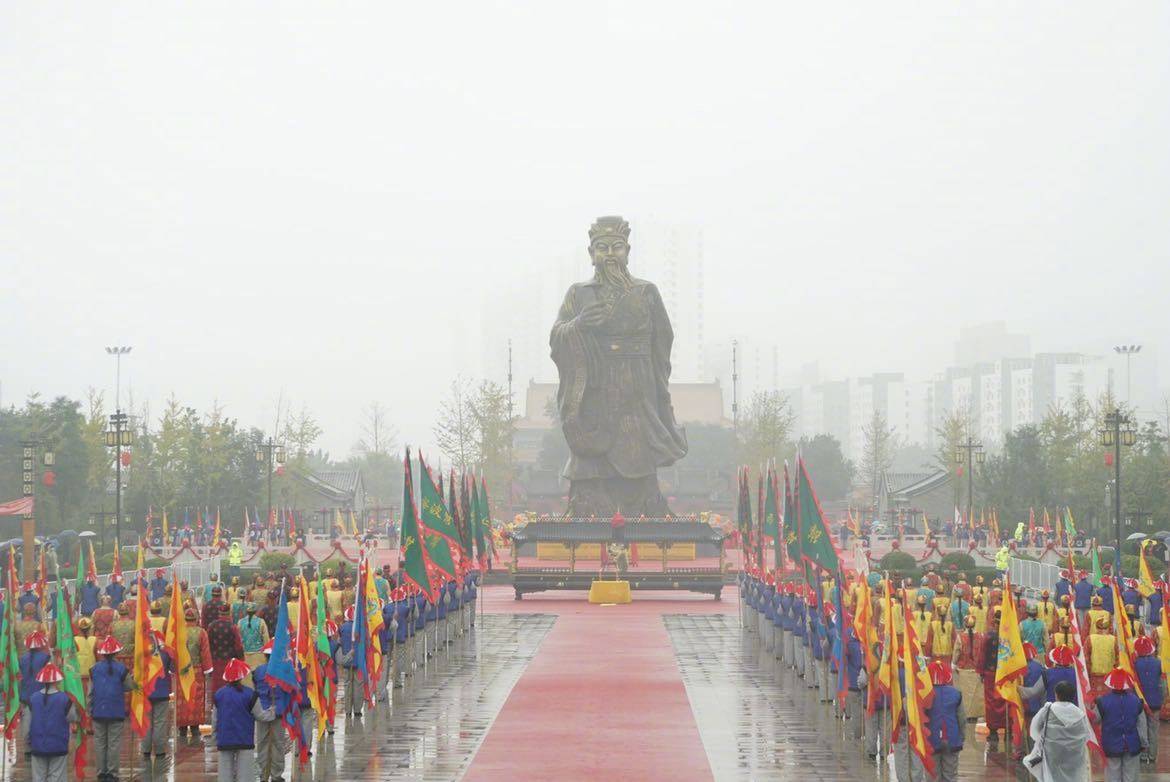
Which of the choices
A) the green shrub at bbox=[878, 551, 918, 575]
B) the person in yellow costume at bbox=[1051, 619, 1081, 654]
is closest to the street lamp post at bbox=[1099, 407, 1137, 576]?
the green shrub at bbox=[878, 551, 918, 575]

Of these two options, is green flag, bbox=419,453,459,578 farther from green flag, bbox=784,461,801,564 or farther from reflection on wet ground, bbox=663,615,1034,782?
green flag, bbox=784,461,801,564

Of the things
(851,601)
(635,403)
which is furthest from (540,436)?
(851,601)

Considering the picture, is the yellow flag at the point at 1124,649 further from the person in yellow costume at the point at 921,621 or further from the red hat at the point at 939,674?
the person in yellow costume at the point at 921,621

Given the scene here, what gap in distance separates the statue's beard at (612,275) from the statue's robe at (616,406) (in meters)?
0.19

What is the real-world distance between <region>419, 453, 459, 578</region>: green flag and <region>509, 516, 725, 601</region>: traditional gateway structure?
14998mm

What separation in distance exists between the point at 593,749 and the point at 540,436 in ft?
325

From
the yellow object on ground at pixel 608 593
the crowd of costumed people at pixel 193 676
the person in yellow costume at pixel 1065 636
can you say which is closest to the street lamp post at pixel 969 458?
the yellow object on ground at pixel 608 593

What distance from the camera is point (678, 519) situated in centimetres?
4853

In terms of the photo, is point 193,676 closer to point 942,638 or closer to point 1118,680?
point 942,638

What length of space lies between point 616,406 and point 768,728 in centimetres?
3132

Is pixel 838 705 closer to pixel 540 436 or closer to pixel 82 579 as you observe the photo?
pixel 82 579

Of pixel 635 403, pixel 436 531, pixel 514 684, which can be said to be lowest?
pixel 514 684

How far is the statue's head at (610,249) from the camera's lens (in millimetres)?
50188

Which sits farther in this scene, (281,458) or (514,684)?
(281,458)
